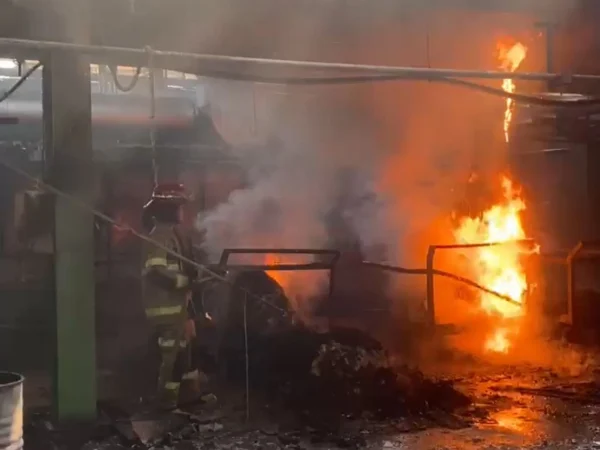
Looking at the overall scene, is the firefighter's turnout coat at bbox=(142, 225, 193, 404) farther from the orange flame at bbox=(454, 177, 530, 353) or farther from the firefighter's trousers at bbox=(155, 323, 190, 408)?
the orange flame at bbox=(454, 177, 530, 353)

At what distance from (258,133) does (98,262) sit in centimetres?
331

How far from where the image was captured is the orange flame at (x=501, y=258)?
36.9 ft

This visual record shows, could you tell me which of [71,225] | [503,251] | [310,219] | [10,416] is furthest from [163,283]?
[503,251]

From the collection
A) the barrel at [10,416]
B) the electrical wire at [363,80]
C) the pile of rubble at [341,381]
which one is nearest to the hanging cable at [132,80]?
the electrical wire at [363,80]

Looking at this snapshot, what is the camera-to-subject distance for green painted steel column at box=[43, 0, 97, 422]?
18.2ft

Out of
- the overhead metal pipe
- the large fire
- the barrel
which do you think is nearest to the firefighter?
the overhead metal pipe

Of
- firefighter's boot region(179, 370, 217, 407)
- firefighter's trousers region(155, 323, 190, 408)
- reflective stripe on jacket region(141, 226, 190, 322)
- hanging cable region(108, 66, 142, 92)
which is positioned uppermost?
hanging cable region(108, 66, 142, 92)

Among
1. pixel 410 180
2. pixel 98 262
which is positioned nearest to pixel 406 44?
pixel 410 180

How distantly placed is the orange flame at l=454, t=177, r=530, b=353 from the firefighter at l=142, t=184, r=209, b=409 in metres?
4.68

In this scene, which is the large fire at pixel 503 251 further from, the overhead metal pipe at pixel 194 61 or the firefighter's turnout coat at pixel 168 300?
the overhead metal pipe at pixel 194 61

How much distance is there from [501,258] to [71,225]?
7912 mm

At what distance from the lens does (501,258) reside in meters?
11.8

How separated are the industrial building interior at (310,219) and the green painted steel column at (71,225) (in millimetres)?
16

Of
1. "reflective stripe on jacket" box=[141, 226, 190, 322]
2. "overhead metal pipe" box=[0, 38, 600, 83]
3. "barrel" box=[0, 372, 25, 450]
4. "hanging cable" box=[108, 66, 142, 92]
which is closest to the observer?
"barrel" box=[0, 372, 25, 450]
